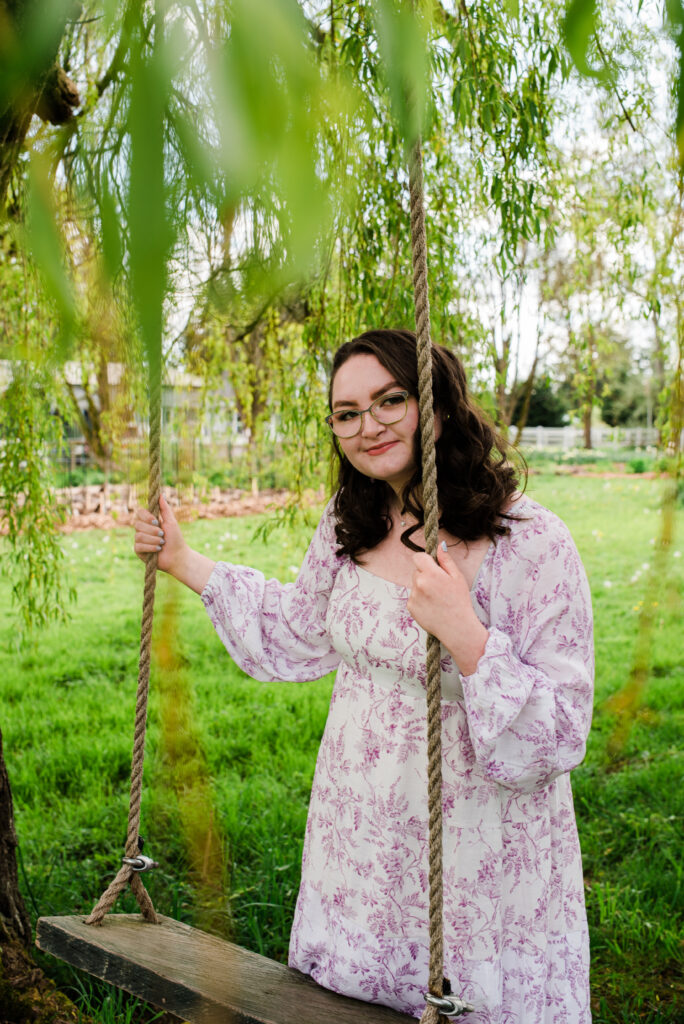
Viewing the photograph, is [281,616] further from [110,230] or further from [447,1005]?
[110,230]

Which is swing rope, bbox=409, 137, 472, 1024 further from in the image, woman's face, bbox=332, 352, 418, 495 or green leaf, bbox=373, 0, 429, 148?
green leaf, bbox=373, 0, 429, 148

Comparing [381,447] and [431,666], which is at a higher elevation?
[381,447]

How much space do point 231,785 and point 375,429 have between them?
2093mm

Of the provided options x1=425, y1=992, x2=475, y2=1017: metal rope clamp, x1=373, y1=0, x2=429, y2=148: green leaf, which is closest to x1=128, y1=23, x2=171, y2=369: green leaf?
x1=373, y1=0, x2=429, y2=148: green leaf

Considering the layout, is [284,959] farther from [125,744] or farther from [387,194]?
[387,194]

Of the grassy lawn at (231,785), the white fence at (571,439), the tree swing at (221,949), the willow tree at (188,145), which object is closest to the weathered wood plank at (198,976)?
the tree swing at (221,949)

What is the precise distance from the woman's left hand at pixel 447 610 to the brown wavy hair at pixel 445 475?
0.70 feet

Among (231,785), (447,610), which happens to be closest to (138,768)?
(447,610)

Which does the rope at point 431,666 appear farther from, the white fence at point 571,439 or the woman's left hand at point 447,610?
the white fence at point 571,439

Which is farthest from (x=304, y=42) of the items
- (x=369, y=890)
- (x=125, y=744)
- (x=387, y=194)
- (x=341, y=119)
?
(x=125, y=744)

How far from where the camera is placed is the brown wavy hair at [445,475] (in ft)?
4.33

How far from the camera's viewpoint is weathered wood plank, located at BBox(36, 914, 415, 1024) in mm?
1183

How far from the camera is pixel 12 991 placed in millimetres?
1562

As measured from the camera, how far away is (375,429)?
1.30 metres
